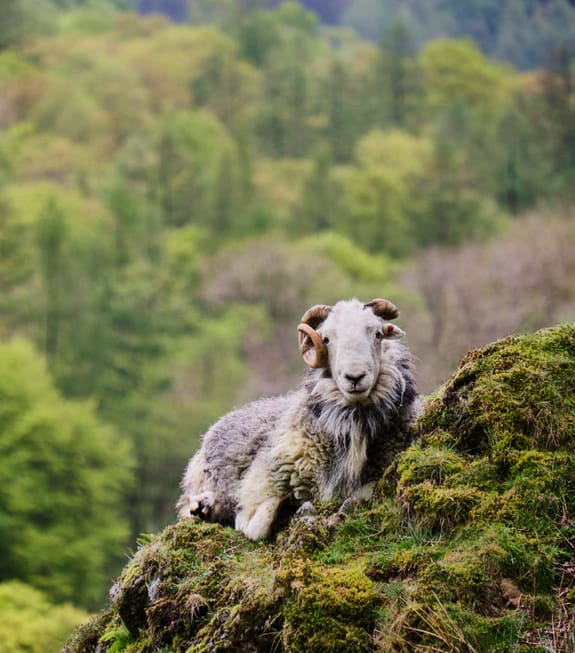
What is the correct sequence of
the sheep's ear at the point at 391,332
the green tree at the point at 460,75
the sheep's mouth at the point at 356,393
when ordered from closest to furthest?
1. the sheep's mouth at the point at 356,393
2. the sheep's ear at the point at 391,332
3. the green tree at the point at 460,75

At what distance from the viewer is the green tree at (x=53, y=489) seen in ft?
145

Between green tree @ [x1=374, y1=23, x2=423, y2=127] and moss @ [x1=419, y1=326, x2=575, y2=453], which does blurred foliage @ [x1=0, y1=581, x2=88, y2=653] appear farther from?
green tree @ [x1=374, y1=23, x2=423, y2=127]

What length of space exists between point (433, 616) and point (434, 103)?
126 metres

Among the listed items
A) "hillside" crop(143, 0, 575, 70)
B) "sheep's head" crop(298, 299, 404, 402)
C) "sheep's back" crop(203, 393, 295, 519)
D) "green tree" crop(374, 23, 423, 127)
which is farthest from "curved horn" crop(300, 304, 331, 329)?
"green tree" crop(374, 23, 423, 127)

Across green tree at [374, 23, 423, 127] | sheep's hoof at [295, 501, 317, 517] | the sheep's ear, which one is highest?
green tree at [374, 23, 423, 127]

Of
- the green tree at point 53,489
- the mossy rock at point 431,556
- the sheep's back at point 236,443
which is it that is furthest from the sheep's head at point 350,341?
the green tree at point 53,489

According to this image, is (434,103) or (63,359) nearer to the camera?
(63,359)

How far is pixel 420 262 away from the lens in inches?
2953

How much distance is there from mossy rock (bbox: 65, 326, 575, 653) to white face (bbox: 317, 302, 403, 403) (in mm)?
555

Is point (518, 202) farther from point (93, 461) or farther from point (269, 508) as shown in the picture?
point (269, 508)

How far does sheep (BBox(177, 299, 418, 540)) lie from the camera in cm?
828

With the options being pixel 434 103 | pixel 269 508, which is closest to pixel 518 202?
pixel 434 103

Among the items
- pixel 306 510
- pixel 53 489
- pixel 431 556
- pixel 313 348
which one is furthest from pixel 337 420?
pixel 53 489

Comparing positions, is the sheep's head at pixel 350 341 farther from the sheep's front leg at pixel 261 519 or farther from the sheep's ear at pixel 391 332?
the sheep's front leg at pixel 261 519
